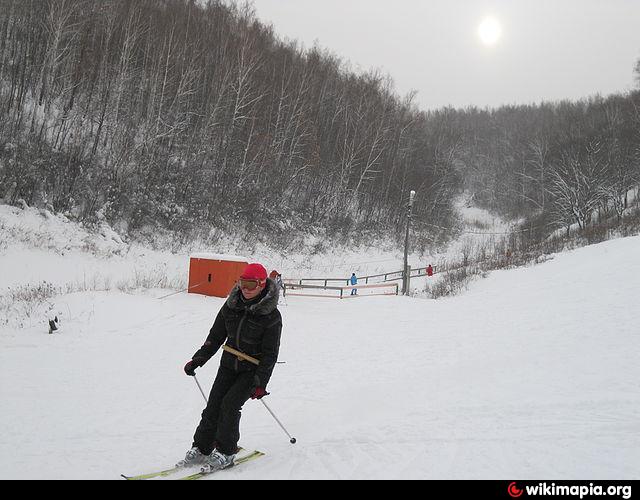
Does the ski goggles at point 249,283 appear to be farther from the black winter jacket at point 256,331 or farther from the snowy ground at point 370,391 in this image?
the snowy ground at point 370,391

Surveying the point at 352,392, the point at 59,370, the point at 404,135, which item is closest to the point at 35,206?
the point at 59,370

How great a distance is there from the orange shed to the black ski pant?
10734 mm

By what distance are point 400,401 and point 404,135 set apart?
141 ft

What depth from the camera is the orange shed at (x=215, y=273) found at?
14.4m

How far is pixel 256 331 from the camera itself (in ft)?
12.2

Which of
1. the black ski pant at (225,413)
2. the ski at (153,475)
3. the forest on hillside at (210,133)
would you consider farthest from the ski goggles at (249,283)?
the forest on hillside at (210,133)

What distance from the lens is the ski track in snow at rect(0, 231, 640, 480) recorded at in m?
3.67

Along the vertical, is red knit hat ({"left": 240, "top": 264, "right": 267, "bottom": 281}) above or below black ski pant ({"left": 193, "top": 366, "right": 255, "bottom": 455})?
above

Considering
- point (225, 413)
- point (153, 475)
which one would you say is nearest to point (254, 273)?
point (225, 413)

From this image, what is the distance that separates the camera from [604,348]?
686 cm

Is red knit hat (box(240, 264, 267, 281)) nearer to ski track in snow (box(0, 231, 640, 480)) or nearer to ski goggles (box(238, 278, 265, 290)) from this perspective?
ski goggles (box(238, 278, 265, 290))
